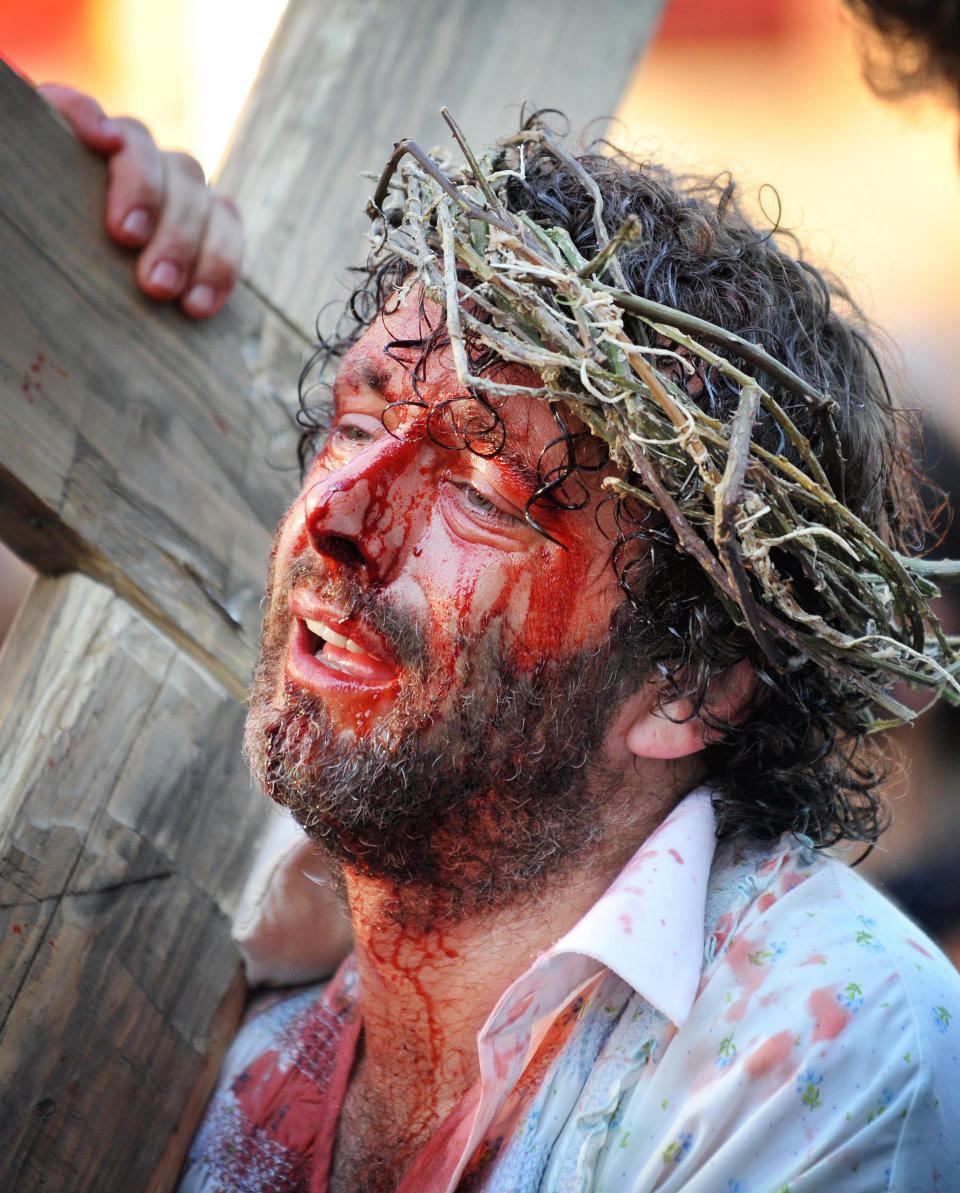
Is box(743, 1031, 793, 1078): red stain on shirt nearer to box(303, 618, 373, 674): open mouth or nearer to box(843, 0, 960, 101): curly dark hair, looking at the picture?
box(303, 618, 373, 674): open mouth

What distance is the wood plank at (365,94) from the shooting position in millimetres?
1920

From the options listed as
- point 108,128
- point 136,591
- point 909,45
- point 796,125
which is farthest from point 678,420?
point 796,125

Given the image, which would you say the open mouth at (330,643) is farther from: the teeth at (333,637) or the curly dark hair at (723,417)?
the curly dark hair at (723,417)

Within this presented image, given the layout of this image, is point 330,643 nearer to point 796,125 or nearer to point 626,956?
point 626,956

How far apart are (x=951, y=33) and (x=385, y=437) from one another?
1.94m

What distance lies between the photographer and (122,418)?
1.63 m

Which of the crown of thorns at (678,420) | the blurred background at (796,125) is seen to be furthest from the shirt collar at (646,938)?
the blurred background at (796,125)

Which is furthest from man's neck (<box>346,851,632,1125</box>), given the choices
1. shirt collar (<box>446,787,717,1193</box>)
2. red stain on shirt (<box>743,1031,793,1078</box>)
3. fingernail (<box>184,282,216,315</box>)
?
fingernail (<box>184,282,216,315</box>)

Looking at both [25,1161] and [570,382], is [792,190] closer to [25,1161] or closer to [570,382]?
[570,382]

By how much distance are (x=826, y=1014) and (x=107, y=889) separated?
1.01 metres

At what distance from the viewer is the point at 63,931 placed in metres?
1.50

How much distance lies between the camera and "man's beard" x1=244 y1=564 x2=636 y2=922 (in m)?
1.53

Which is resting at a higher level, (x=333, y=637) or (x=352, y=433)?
(x=352, y=433)

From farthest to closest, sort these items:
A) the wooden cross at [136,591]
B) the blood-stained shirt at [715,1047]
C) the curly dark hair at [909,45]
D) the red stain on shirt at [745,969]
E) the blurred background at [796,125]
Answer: the blurred background at [796,125]
the curly dark hair at [909,45]
the wooden cross at [136,591]
the red stain on shirt at [745,969]
the blood-stained shirt at [715,1047]
